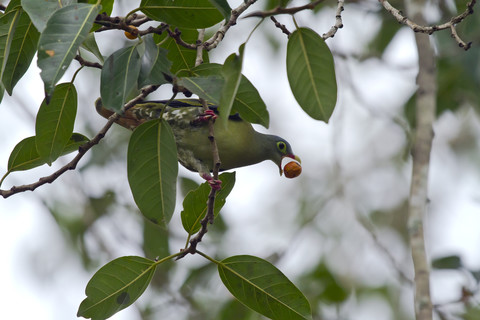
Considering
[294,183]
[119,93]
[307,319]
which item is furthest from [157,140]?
[294,183]

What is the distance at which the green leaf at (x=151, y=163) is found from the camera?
2270 millimetres

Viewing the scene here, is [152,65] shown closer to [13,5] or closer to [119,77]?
[119,77]

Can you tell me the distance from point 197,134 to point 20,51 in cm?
155

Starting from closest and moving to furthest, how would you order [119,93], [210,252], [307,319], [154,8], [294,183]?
[119,93] → [154,8] → [307,319] → [210,252] → [294,183]

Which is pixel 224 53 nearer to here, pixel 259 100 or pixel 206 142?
pixel 206 142

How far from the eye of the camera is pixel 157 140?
7.51ft

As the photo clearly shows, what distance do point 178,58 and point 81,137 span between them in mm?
541

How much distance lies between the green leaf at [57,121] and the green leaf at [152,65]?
1.54 ft

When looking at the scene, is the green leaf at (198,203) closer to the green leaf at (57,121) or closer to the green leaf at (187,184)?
the green leaf at (57,121)

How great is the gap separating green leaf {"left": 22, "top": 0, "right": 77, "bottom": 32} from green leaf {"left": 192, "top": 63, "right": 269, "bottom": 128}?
0.58 m

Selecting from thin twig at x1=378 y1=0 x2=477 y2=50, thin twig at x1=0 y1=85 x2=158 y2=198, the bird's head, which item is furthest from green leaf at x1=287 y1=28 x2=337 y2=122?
the bird's head

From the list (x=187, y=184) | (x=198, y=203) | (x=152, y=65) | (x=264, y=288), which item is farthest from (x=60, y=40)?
(x=187, y=184)

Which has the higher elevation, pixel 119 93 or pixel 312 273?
pixel 119 93

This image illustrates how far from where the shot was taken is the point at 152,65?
2.00 m
